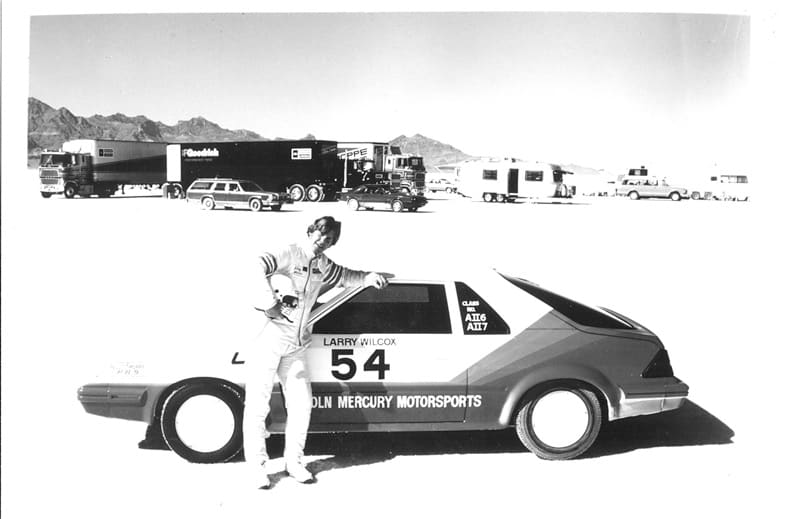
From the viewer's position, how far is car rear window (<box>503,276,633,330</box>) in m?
4.15

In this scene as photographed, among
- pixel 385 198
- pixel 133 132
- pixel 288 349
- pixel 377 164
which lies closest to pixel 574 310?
pixel 385 198

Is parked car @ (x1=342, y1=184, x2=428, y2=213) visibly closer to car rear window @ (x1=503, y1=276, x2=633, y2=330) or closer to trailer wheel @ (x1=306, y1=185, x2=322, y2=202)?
trailer wheel @ (x1=306, y1=185, x2=322, y2=202)

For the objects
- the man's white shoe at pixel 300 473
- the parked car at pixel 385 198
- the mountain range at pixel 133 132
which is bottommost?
the man's white shoe at pixel 300 473

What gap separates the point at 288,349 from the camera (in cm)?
370

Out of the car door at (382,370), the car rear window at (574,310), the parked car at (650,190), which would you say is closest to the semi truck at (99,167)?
the car door at (382,370)

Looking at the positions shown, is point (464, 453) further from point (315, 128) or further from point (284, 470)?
point (315, 128)

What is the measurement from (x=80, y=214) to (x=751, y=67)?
5365mm

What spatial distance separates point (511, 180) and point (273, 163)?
1.93m

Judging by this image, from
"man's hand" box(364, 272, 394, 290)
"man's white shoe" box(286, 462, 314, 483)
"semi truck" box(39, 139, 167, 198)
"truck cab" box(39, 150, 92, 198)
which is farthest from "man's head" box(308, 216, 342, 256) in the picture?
"truck cab" box(39, 150, 92, 198)

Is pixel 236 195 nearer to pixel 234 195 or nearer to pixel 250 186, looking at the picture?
pixel 234 195

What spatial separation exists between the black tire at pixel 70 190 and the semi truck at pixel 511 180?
9.93ft

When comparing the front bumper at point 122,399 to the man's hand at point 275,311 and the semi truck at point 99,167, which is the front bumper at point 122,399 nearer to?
the man's hand at point 275,311

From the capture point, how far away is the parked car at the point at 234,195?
472 cm

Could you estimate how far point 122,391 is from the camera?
3.83 metres
